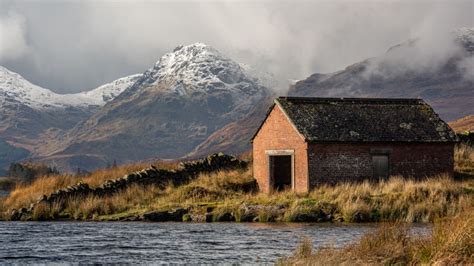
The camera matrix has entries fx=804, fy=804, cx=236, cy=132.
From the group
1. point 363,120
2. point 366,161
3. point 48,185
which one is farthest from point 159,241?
point 363,120

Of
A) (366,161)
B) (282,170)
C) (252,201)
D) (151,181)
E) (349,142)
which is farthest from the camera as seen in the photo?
(282,170)

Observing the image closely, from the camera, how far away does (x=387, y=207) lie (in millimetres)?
36188

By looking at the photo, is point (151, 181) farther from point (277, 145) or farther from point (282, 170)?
point (282, 170)

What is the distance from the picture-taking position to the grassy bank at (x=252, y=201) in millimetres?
36125

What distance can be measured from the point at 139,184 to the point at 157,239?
1564 cm

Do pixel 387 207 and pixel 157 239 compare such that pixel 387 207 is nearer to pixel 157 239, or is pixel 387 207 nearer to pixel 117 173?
pixel 157 239

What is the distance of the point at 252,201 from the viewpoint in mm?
39906

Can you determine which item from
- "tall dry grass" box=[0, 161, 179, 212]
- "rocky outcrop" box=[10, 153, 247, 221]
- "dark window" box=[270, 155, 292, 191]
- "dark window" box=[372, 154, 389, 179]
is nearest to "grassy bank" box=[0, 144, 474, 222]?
"tall dry grass" box=[0, 161, 179, 212]

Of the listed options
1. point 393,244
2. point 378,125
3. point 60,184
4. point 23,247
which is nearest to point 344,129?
point 378,125

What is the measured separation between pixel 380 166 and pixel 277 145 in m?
5.90

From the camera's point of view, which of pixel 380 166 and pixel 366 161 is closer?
pixel 366 161

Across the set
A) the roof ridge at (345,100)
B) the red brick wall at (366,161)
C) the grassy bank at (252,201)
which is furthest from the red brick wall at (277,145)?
the roof ridge at (345,100)

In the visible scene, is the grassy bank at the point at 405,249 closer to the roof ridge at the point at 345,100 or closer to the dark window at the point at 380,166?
the dark window at the point at 380,166

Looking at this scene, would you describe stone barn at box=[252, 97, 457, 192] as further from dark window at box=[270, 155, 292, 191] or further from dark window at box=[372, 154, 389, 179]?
dark window at box=[270, 155, 292, 191]
